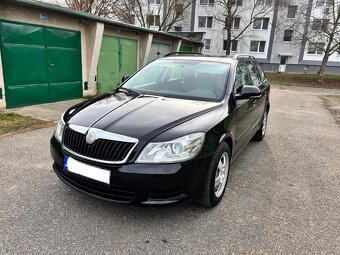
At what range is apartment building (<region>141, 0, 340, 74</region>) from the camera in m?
34.2

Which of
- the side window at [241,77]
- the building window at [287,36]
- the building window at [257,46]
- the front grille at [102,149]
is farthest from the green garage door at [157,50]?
the building window at [287,36]

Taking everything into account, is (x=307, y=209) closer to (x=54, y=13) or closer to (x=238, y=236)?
(x=238, y=236)

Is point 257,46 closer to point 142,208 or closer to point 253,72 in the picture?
point 253,72

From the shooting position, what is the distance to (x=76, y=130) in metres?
2.67

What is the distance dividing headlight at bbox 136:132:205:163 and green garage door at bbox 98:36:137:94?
343 inches

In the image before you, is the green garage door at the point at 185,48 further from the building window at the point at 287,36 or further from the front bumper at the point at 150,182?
the building window at the point at 287,36

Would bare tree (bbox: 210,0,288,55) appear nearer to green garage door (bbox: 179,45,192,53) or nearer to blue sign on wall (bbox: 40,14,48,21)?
green garage door (bbox: 179,45,192,53)

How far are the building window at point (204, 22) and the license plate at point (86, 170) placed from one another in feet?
121

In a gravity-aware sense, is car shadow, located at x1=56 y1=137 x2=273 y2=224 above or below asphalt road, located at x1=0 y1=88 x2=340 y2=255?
above

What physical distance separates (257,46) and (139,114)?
3643 centimetres

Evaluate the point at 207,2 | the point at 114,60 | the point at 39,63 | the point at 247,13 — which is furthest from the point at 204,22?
the point at 39,63

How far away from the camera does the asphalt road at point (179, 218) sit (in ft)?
7.80

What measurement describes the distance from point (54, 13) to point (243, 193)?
7.83m

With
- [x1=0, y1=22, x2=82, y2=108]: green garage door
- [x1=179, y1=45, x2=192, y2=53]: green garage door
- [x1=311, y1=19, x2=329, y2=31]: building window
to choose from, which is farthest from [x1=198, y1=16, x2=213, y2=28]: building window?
[x1=0, y1=22, x2=82, y2=108]: green garage door
